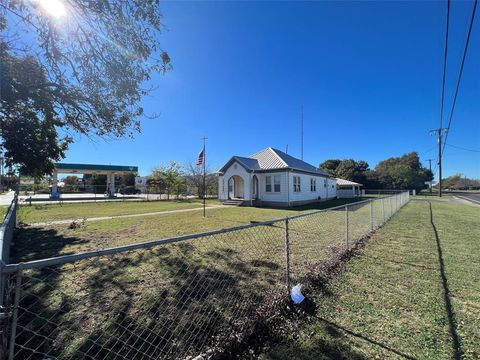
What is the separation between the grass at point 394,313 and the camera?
2.62 meters

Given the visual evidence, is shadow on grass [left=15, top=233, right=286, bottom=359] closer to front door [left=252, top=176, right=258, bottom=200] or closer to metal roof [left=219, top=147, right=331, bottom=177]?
metal roof [left=219, top=147, right=331, bottom=177]

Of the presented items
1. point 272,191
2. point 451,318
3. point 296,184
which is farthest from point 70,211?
point 451,318

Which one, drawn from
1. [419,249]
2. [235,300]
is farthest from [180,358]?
[419,249]

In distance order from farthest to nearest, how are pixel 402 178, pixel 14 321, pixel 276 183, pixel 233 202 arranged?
1. pixel 402 178
2. pixel 233 202
3. pixel 276 183
4. pixel 14 321

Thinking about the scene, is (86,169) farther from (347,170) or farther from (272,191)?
(347,170)

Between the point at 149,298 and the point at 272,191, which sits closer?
the point at 149,298

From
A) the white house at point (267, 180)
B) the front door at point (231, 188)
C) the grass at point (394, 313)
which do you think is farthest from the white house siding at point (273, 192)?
the grass at point (394, 313)

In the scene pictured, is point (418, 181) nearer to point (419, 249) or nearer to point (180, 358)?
point (419, 249)

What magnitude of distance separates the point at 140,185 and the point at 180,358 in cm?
5782

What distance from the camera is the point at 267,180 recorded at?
2050 cm

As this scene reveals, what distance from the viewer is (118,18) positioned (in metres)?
6.58

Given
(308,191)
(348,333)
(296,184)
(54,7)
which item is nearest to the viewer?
(348,333)

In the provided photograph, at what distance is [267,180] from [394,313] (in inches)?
680

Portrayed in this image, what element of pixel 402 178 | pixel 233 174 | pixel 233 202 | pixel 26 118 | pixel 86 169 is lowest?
pixel 233 202
